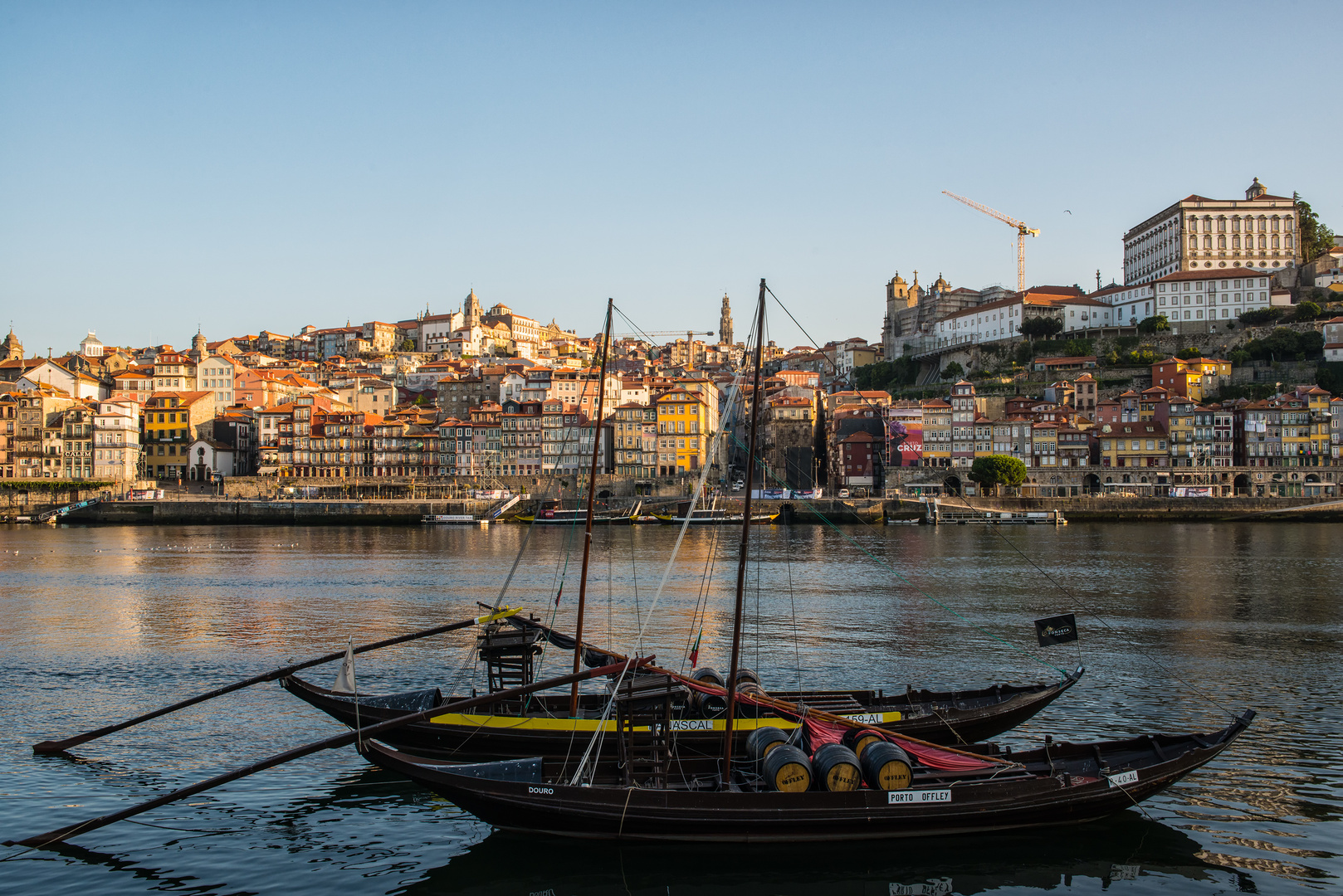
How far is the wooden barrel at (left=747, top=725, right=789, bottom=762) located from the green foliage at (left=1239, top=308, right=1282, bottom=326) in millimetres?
102915

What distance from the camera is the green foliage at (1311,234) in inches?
4441

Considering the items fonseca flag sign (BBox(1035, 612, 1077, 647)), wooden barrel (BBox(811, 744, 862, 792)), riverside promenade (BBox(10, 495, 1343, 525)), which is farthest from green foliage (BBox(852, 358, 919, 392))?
wooden barrel (BBox(811, 744, 862, 792))

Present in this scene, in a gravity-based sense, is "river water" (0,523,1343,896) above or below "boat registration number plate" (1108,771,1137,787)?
below

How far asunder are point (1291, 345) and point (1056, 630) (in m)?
93.9

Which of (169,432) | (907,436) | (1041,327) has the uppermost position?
(1041,327)

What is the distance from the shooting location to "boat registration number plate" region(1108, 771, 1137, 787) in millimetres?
12773

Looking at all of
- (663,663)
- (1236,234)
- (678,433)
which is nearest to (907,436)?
(678,433)

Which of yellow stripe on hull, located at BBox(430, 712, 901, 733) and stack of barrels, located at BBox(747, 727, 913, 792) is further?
yellow stripe on hull, located at BBox(430, 712, 901, 733)

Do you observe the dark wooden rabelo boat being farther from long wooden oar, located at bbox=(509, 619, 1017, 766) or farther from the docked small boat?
the docked small boat

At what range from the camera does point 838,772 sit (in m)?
12.3

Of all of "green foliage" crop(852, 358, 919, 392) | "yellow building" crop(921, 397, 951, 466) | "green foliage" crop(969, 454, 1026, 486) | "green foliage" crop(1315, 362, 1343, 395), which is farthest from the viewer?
"green foliage" crop(852, 358, 919, 392)

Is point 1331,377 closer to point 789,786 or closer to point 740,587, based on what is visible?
point 740,587

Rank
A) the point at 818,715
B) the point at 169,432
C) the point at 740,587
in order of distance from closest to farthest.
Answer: the point at 740,587
the point at 818,715
the point at 169,432

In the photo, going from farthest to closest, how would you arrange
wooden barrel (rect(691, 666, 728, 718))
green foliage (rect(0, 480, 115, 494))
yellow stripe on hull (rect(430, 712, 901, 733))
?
green foliage (rect(0, 480, 115, 494))
wooden barrel (rect(691, 666, 728, 718))
yellow stripe on hull (rect(430, 712, 901, 733))
